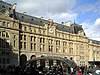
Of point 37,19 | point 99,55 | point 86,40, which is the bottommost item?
point 99,55

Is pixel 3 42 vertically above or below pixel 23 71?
above

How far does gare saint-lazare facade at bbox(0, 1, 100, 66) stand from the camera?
70.1 m

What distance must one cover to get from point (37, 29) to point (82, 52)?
33.2 meters

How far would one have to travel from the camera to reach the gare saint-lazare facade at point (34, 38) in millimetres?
70062

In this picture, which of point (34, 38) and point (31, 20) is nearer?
point (34, 38)

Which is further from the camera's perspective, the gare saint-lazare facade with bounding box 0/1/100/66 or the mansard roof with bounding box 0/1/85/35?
the mansard roof with bounding box 0/1/85/35

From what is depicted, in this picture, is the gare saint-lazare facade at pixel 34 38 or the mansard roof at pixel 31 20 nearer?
the gare saint-lazare facade at pixel 34 38

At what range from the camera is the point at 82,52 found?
108000 mm

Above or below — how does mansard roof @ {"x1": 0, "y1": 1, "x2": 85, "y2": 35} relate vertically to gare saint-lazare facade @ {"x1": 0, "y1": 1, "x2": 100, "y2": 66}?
above

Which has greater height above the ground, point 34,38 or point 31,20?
point 31,20

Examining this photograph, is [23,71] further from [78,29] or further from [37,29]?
[78,29]

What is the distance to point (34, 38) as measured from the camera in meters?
81.9

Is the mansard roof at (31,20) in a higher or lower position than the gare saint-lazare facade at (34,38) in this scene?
higher

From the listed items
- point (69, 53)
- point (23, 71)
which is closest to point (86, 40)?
point (69, 53)
